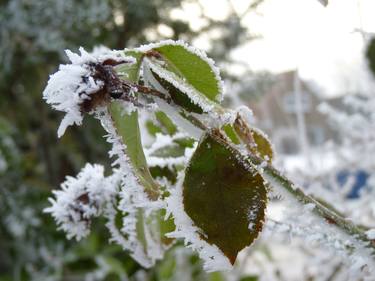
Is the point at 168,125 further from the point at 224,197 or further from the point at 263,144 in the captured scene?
the point at 224,197

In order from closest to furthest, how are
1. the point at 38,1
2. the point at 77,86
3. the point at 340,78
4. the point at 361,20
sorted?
the point at 77,86
the point at 361,20
the point at 38,1
the point at 340,78

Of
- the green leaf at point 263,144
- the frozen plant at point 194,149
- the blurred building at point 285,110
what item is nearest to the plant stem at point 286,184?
the frozen plant at point 194,149

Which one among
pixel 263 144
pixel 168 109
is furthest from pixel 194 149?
pixel 263 144

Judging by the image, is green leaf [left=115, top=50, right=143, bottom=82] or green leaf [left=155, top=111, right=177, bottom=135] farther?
green leaf [left=155, top=111, right=177, bottom=135]

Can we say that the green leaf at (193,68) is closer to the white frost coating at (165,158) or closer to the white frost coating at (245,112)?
the white frost coating at (245,112)

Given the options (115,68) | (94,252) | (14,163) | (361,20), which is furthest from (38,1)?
(115,68)

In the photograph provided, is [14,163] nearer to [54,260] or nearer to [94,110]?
[54,260]

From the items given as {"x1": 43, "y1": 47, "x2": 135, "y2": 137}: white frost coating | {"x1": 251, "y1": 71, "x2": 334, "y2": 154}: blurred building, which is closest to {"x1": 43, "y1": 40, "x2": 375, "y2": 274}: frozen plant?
{"x1": 43, "y1": 47, "x2": 135, "y2": 137}: white frost coating

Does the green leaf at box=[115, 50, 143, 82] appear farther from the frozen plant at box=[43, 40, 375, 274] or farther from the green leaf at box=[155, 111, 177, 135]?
the green leaf at box=[155, 111, 177, 135]
